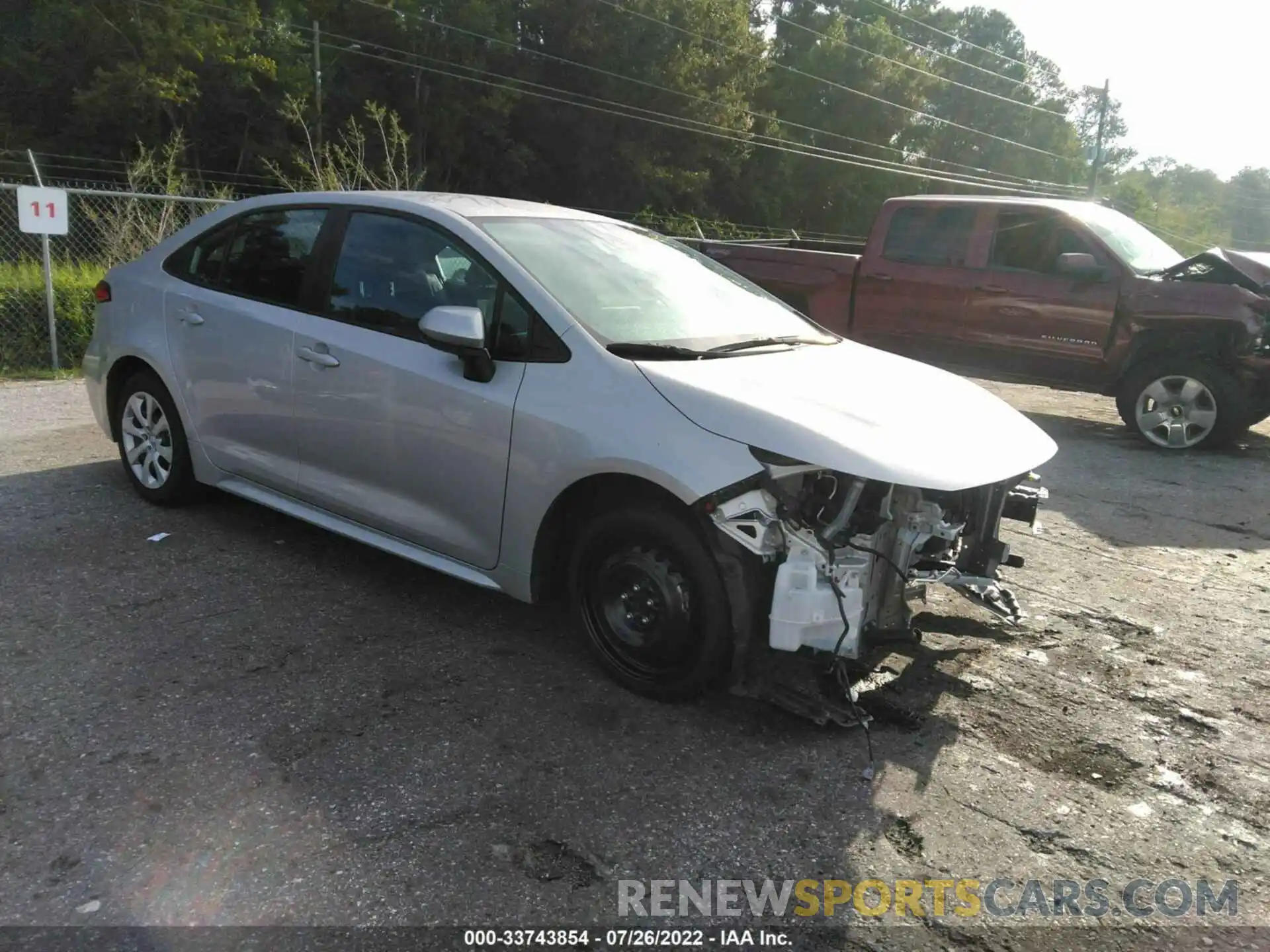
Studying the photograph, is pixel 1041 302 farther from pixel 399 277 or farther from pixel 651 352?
pixel 399 277

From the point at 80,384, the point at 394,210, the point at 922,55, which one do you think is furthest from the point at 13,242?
the point at 922,55

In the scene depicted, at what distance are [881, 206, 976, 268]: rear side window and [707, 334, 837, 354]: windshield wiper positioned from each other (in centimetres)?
552

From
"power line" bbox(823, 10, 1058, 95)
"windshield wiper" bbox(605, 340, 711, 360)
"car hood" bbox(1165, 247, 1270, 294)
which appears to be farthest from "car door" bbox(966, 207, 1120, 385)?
"power line" bbox(823, 10, 1058, 95)

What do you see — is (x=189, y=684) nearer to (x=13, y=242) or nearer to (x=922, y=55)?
(x=13, y=242)

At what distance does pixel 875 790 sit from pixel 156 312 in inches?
167

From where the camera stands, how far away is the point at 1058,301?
8.86 meters

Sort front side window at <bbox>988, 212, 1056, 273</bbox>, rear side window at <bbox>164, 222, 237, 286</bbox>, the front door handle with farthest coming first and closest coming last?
front side window at <bbox>988, 212, 1056, 273</bbox>
rear side window at <bbox>164, 222, 237, 286</bbox>
the front door handle

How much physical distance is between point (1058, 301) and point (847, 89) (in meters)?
52.1

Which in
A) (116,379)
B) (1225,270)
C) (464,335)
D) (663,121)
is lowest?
(116,379)

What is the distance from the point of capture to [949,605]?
465cm

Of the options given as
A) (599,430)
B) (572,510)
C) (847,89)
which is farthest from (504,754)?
(847,89)

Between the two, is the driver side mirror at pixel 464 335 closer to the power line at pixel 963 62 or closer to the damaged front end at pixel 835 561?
the damaged front end at pixel 835 561

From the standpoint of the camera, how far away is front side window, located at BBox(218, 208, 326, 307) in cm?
470

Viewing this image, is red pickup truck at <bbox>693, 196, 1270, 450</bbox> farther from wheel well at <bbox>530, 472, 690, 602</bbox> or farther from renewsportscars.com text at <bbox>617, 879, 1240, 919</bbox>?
renewsportscars.com text at <bbox>617, 879, 1240, 919</bbox>
